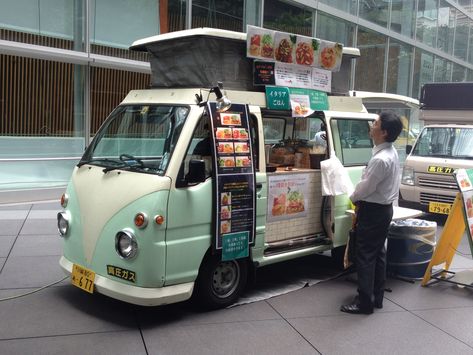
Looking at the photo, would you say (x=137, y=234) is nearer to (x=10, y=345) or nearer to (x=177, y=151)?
(x=177, y=151)

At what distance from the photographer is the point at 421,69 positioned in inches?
874

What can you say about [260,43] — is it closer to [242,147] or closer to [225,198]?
[242,147]

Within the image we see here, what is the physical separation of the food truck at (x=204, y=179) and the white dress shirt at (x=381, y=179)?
0.76 metres

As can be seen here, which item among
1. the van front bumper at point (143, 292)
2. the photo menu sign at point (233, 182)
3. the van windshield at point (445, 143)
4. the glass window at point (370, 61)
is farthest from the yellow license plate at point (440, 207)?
the glass window at point (370, 61)

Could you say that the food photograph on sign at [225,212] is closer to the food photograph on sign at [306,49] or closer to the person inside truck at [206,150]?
the person inside truck at [206,150]

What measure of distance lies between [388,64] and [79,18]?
504 inches

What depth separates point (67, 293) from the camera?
5145mm

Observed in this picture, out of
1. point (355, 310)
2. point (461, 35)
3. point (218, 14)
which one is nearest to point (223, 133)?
point (355, 310)

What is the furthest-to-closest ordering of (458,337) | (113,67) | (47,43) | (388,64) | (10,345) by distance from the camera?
(388,64) < (113,67) < (47,43) < (458,337) < (10,345)

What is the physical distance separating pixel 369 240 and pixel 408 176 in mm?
5349

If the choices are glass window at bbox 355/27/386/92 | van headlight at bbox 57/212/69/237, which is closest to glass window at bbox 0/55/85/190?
van headlight at bbox 57/212/69/237

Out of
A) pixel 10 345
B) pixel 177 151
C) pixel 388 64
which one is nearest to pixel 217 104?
pixel 177 151

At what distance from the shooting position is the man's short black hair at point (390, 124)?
4.89 metres

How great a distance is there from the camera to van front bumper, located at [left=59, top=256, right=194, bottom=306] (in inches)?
165
